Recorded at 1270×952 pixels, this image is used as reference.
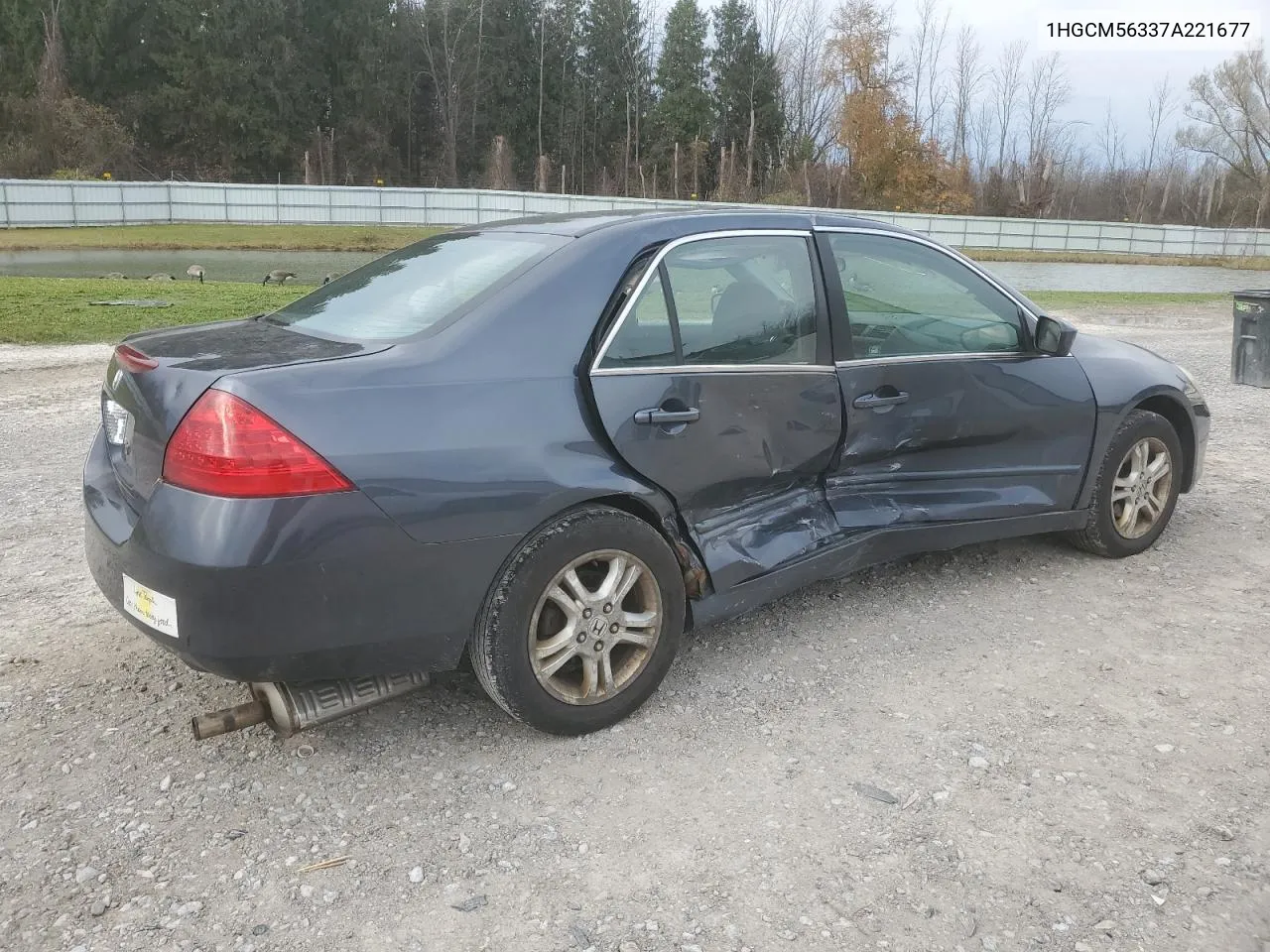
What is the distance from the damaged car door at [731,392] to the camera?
341cm

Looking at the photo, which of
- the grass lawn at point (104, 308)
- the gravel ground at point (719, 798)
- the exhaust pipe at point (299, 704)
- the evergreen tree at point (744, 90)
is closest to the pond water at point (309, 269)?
the grass lawn at point (104, 308)

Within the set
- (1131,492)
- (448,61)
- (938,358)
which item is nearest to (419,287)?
(938,358)

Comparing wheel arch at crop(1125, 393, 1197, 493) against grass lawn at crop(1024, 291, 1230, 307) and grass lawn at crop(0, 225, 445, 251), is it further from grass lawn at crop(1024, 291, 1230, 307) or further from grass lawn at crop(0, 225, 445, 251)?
grass lawn at crop(0, 225, 445, 251)

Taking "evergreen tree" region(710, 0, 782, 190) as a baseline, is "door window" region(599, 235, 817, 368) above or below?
below

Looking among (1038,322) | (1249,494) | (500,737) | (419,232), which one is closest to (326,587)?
(500,737)

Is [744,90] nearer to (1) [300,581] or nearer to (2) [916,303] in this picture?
(2) [916,303]

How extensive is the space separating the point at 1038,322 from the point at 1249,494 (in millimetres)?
2700

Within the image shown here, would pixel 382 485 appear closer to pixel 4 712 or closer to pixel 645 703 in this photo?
pixel 645 703

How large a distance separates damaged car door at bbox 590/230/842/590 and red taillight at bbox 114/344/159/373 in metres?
1.31

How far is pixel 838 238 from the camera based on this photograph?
4.15 meters

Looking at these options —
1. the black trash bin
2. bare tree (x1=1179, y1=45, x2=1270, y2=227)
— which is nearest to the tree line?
bare tree (x1=1179, y1=45, x2=1270, y2=227)

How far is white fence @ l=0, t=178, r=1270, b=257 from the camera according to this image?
30703mm

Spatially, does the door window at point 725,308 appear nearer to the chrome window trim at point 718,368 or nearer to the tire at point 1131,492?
the chrome window trim at point 718,368

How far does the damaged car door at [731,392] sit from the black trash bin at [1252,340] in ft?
28.5
